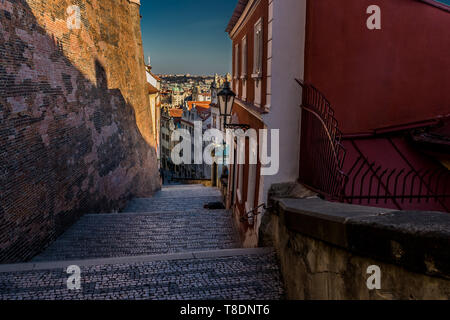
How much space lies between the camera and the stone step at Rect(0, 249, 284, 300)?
4395 mm

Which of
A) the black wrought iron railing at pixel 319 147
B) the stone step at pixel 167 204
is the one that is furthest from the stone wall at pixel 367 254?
the stone step at pixel 167 204

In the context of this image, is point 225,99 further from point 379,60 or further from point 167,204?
point 167,204

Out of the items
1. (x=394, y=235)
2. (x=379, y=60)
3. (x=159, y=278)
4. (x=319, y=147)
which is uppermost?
(x=379, y=60)

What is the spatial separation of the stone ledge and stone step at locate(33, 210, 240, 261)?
15.5 ft

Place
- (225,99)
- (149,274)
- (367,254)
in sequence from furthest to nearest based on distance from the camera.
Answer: (225,99), (149,274), (367,254)

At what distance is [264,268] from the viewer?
5117 millimetres

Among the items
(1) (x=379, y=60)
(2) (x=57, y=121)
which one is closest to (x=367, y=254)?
(1) (x=379, y=60)

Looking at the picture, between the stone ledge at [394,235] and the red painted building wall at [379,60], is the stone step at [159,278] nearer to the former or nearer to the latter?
the stone ledge at [394,235]

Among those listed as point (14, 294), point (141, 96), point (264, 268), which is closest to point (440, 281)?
point (264, 268)

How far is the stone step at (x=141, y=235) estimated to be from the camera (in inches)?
291

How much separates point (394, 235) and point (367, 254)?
1.02ft

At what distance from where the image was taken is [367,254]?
108 inches

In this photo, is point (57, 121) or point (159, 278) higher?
point (57, 121)
